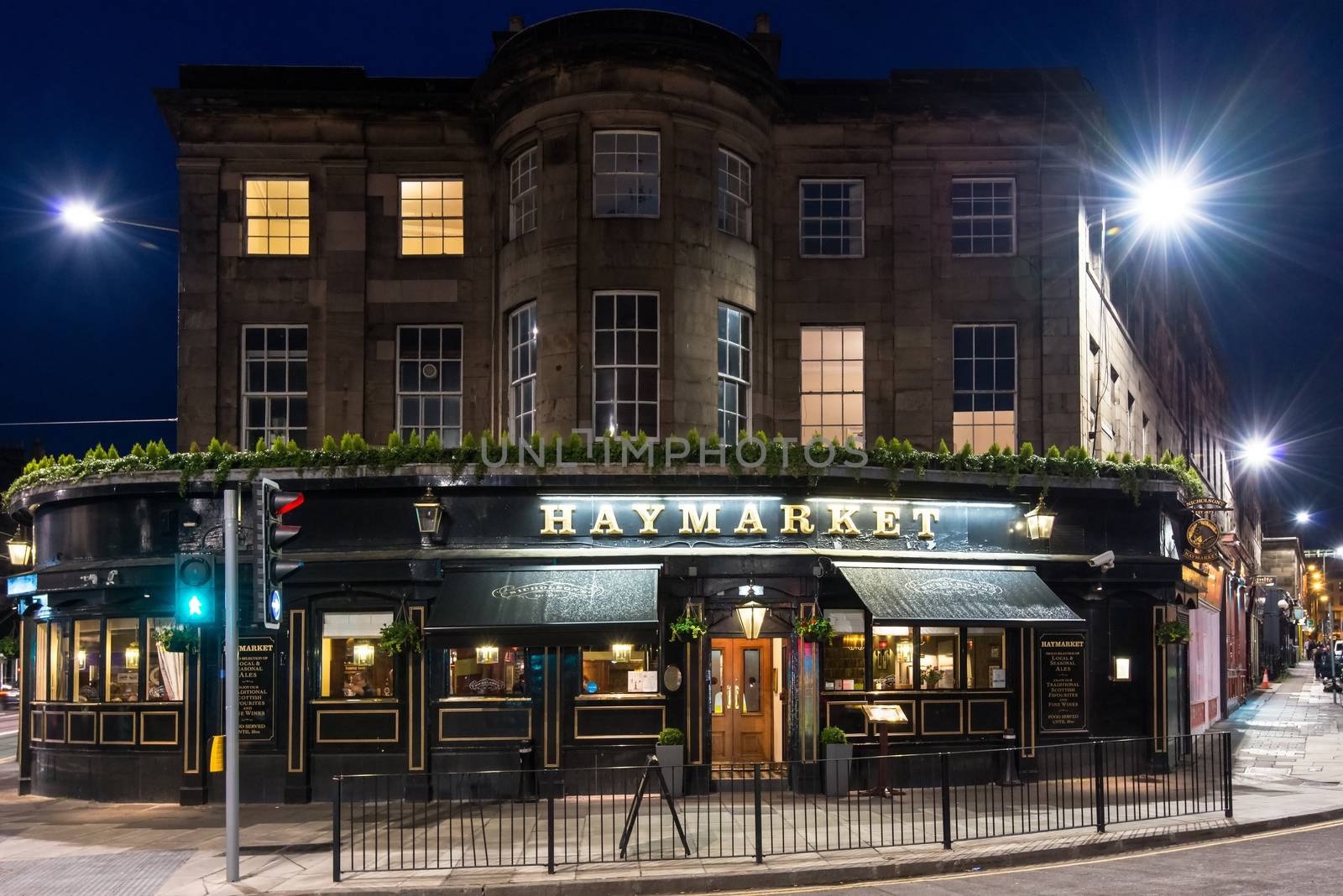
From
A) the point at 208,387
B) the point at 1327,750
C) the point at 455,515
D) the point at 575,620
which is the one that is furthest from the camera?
the point at 1327,750

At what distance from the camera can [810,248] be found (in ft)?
74.7

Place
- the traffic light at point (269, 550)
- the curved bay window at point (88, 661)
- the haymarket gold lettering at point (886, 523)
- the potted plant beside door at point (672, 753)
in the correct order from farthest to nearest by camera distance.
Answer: the haymarket gold lettering at point (886, 523) → the curved bay window at point (88, 661) → the potted plant beside door at point (672, 753) → the traffic light at point (269, 550)

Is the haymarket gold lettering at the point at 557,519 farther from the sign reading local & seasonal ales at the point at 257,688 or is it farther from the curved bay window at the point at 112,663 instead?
the curved bay window at the point at 112,663

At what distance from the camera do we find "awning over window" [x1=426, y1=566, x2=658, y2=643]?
58.6 feet

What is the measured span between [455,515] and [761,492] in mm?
4924

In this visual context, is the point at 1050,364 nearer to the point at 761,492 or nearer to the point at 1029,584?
the point at 1029,584

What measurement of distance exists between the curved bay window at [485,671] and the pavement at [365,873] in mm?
2755

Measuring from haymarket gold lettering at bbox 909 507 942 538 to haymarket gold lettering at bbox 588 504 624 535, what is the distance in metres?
5.05

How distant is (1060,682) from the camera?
20797 mm

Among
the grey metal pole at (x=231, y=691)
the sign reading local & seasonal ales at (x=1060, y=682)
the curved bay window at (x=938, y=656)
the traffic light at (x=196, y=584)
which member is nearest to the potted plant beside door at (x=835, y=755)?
the curved bay window at (x=938, y=656)

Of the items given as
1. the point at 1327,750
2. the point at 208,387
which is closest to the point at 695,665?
the point at 208,387

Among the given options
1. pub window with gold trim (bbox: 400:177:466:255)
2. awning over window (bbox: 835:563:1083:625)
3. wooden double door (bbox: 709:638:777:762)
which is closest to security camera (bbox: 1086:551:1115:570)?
awning over window (bbox: 835:563:1083:625)

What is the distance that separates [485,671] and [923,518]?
7716mm

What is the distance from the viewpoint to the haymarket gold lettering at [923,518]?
20234 mm
